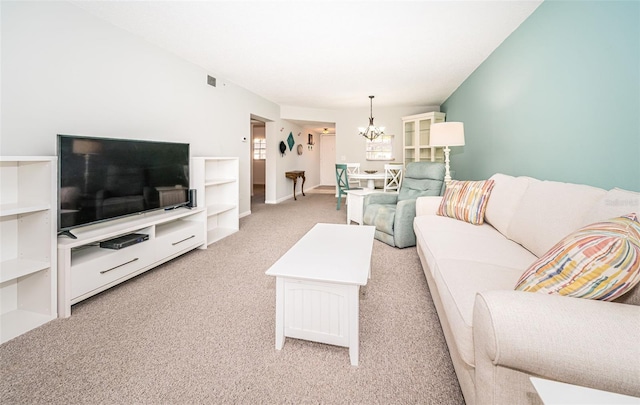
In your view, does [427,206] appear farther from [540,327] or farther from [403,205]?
[540,327]

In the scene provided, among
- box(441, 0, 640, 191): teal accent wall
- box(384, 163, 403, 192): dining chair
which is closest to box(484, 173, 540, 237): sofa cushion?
box(441, 0, 640, 191): teal accent wall

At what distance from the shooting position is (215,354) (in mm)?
1523

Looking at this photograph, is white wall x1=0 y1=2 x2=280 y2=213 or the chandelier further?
the chandelier

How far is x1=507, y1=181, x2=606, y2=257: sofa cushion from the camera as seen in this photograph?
4.58 ft

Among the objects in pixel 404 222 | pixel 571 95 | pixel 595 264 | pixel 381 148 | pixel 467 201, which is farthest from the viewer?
pixel 381 148

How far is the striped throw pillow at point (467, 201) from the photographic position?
252 centimetres

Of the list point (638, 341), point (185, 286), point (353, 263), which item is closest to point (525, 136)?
point (353, 263)

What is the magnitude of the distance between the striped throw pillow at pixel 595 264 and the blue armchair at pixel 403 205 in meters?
2.29

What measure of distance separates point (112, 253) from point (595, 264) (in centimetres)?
278

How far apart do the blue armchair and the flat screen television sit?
2332 millimetres

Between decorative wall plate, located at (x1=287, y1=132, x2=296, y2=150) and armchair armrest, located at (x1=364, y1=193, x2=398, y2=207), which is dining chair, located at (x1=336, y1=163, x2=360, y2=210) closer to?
armchair armrest, located at (x1=364, y1=193, x2=398, y2=207)

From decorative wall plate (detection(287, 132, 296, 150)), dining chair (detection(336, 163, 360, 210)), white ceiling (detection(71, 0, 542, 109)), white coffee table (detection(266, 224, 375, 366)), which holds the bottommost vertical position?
white coffee table (detection(266, 224, 375, 366))

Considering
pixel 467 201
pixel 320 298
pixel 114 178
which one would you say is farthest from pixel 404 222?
pixel 114 178

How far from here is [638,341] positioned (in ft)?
2.29
